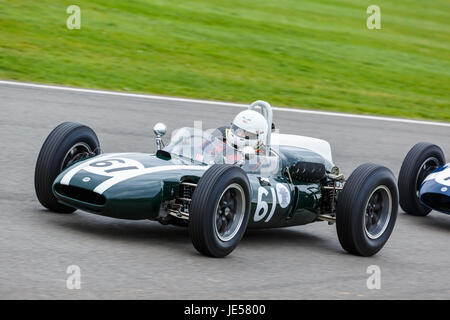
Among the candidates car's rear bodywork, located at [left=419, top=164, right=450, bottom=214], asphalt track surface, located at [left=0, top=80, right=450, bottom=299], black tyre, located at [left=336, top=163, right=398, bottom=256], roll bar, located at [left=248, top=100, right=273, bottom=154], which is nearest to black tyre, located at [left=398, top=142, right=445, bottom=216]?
asphalt track surface, located at [left=0, top=80, right=450, bottom=299]

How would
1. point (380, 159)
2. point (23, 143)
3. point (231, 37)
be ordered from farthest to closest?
point (231, 37), point (380, 159), point (23, 143)

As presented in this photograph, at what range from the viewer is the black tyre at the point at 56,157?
7090 millimetres

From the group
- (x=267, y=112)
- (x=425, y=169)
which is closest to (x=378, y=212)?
(x=267, y=112)

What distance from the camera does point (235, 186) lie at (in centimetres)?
658

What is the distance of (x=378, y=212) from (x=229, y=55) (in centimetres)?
1063

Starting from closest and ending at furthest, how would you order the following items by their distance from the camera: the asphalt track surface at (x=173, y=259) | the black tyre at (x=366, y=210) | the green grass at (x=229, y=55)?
1. the asphalt track surface at (x=173, y=259)
2. the black tyre at (x=366, y=210)
3. the green grass at (x=229, y=55)

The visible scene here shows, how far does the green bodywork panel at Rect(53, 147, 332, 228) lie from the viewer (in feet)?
21.3

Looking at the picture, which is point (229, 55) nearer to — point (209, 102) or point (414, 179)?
point (209, 102)

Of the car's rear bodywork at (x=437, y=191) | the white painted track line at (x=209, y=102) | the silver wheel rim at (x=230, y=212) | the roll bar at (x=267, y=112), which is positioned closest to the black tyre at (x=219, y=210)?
the silver wheel rim at (x=230, y=212)

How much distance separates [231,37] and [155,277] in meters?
14.1

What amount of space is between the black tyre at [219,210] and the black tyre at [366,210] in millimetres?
910

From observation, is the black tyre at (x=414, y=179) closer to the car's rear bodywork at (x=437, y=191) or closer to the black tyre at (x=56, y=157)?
the car's rear bodywork at (x=437, y=191)

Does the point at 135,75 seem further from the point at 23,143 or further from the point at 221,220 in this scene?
the point at 221,220
